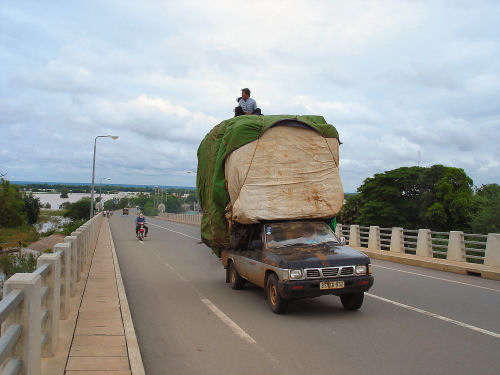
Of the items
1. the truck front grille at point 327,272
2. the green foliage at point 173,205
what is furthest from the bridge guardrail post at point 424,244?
the green foliage at point 173,205

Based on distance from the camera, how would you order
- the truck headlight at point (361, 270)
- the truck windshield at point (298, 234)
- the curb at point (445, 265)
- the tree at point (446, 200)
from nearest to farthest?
1. the truck headlight at point (361, 270)
2. the truck windshield at point (298, 234)
3. the curb at point (445, 265)
4. the tree at point (446, 200)

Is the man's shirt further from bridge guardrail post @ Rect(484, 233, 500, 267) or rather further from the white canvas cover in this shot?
bridge guardrail post @ Rect(484, 233, 500, 267)

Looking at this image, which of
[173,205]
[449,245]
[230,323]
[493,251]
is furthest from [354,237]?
[173,205]

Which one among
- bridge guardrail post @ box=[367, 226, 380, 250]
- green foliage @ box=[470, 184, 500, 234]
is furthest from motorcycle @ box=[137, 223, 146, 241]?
green foliage @ box=[470, 184, 500, 234]

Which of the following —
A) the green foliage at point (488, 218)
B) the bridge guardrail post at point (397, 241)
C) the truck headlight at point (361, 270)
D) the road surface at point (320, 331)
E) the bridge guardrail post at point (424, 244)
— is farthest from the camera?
the green foliage at point (488, 218)

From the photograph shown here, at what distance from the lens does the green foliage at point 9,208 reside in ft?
297

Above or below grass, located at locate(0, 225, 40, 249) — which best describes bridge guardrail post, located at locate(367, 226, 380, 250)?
above

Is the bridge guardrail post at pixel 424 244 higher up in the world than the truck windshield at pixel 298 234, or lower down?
lower down

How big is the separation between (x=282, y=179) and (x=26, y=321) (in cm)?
621

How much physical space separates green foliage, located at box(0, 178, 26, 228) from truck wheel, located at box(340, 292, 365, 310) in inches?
3693

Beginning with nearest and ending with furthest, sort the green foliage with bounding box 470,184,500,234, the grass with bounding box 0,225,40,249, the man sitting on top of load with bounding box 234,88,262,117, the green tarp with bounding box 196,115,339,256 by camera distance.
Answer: the green tarp with bounding box 196,115,339,256, the man sitting on top of load with bounding box 234,88,262,117, the green foliage with bounding box 470,184,500,234, the grass with bounding box 0,225,40,249

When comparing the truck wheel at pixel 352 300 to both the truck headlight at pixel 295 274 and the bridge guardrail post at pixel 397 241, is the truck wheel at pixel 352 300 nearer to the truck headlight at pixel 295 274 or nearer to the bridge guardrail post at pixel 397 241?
the truck headlight at pixel 295 274

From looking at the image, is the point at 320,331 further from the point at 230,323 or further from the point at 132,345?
the point at 132,345

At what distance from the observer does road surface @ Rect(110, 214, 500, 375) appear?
551cm
